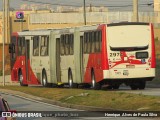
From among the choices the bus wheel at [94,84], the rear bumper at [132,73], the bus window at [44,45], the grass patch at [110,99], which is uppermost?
the bus window at [44,45]

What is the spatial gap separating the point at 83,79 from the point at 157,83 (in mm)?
9400

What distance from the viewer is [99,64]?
3662cm

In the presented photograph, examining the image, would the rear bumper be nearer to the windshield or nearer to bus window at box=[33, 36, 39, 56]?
the windshield

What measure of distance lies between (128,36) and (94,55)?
2.33 metres

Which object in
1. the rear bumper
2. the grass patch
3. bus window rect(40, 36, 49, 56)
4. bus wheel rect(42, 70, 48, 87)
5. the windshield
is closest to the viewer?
the grass patch

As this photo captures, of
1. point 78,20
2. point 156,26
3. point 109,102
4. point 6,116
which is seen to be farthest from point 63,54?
point 78,20

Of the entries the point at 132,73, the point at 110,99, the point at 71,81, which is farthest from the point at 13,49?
the point at 110,99

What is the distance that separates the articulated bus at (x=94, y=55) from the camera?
119ft

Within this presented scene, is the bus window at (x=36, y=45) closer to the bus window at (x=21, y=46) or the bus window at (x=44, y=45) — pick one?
the bus window at (x=44, y=45)

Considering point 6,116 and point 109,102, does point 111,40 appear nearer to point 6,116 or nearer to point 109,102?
point 109,102

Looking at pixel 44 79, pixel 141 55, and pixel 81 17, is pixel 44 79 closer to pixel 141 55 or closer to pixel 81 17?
pixel 141 55

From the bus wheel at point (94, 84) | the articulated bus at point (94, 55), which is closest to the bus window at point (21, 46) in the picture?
the articulated bus at point (94, 55)

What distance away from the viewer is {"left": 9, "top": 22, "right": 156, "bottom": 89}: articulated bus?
119ft

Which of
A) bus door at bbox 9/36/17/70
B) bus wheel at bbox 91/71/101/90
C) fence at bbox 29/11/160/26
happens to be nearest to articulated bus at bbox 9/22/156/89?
bus wheel at bbox 91/71/101/90
